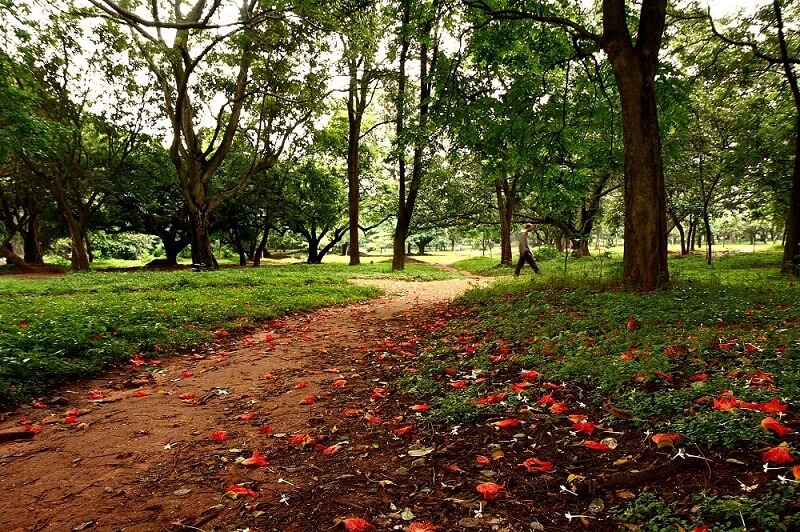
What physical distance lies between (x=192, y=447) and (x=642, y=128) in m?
7.36

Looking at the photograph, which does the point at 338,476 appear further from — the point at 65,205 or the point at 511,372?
the point at 65,205

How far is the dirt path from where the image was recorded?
238 centimetres

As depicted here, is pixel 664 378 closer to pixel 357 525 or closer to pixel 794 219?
pixel 357 525

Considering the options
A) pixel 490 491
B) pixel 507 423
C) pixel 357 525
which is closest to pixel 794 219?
pixel 507 423

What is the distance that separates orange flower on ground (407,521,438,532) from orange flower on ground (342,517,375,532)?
0.71 ft

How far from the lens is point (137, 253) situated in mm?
43188

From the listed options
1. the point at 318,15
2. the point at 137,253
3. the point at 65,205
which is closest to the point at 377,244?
the point at 137,253

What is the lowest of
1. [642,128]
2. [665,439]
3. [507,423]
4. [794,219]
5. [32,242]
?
[507,423]

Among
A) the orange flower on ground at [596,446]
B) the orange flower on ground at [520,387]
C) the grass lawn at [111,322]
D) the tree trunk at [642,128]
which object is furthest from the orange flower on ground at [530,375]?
the grass lawn at [111,322]

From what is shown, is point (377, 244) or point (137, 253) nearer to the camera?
point (137, 253)

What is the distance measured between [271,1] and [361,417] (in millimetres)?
10189

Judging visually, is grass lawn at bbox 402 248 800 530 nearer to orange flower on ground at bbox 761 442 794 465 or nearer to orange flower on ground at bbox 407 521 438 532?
orange flower on ground at bbox 761 442 794 465

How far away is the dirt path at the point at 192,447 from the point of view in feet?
7.82

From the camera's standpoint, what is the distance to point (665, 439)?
2420 mm
